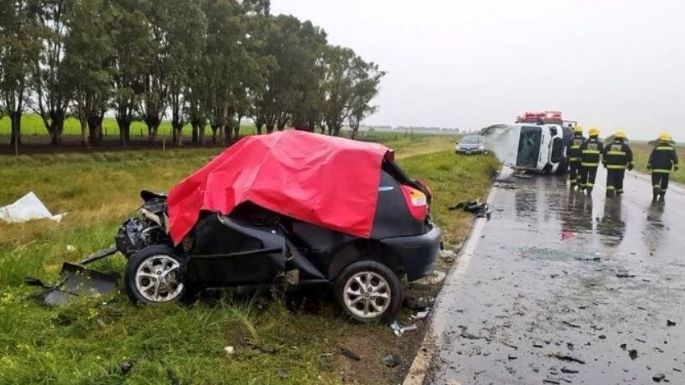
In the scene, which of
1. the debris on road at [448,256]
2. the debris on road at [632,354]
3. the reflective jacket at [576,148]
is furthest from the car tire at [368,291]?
the reflective jacket at [576,148]

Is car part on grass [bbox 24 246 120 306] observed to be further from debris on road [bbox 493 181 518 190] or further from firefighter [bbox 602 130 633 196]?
debris on road [bbox 493 181 518 190]

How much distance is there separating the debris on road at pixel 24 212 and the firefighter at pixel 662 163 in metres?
15.5

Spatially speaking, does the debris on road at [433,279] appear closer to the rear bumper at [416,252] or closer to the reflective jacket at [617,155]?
the rear bumper at [416,252]

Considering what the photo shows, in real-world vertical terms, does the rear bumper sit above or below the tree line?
below

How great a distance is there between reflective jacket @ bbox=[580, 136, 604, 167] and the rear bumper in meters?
13.4

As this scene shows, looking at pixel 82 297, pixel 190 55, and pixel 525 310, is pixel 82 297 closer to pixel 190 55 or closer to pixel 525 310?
pixel 525 310

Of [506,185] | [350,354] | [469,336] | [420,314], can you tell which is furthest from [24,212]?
[506,185]

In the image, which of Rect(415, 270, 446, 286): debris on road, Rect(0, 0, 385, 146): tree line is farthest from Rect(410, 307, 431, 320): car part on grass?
Rect(0, 0, 385, 146): tree line

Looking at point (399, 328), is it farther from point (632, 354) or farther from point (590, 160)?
point (590, 160)

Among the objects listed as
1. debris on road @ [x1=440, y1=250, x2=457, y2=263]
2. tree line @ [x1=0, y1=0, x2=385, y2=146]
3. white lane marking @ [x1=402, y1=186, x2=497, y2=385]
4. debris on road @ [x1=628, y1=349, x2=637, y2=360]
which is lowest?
debris on road @ [x1=440, y1=250, x2=457, y2=263]

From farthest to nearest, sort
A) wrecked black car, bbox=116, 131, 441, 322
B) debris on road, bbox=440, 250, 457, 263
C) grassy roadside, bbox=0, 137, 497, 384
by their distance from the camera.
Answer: debris on road, bbox=440, 250, 457, 263 → wrecked black car, bbox=116, 131, 441, 322 → grassy roadside, bbox=0, 137, 497, 384

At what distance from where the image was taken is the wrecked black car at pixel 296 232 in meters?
4.87

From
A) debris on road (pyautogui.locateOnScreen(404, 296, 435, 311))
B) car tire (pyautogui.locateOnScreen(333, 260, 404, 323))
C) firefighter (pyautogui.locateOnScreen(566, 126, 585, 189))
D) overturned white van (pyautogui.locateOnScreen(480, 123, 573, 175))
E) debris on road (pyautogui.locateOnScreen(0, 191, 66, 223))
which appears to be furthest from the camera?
overturned white van (pyautogui.locateOnScreen(480, 123, 573, 175))

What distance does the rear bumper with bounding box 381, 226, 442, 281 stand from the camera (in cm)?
521
